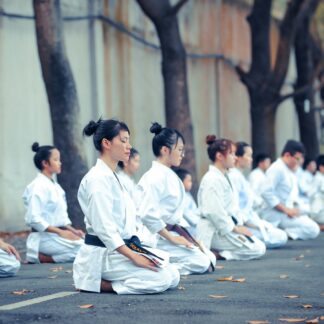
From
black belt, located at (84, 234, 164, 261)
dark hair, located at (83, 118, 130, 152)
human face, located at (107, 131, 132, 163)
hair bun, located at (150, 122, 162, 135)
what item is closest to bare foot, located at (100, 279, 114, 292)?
black belt, located at (84, 234, 164, 261)

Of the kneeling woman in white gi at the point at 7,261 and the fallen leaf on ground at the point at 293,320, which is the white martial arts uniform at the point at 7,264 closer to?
the kneeling woman in white gi at the point at 7,261

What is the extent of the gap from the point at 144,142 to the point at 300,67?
5.36 meters

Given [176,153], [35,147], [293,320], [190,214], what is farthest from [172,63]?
[293,320]

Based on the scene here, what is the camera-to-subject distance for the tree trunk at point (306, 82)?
2606 centimetres

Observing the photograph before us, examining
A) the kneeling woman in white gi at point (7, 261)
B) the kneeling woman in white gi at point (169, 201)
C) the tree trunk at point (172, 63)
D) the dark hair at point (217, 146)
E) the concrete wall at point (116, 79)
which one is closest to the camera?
the kneeling woman in white gi at point (7, 261)

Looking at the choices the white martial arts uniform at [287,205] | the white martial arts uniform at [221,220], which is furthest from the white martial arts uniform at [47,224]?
the white martial arts uniform at [287,205]

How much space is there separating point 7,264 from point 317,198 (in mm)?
11296

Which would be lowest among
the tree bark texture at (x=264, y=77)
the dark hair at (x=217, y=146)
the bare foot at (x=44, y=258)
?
the bare foot at (x=44, y=258)

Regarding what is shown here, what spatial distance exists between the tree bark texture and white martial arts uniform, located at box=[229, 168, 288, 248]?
6053 millimetres

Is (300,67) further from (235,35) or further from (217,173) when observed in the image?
(217,173)

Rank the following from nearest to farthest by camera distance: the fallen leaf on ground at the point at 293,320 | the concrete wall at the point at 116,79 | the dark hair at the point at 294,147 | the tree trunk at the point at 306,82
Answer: the fallen leaf on ground at the point at 293,320 < the dark hair at the point at 294,147 < the concrete wall at the point at 116,79 < the tree trunk at the point at 306,82

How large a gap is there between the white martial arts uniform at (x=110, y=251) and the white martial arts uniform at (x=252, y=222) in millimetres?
6113

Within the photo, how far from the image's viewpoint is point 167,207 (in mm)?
11492

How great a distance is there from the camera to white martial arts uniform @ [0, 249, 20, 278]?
36.5 ft
